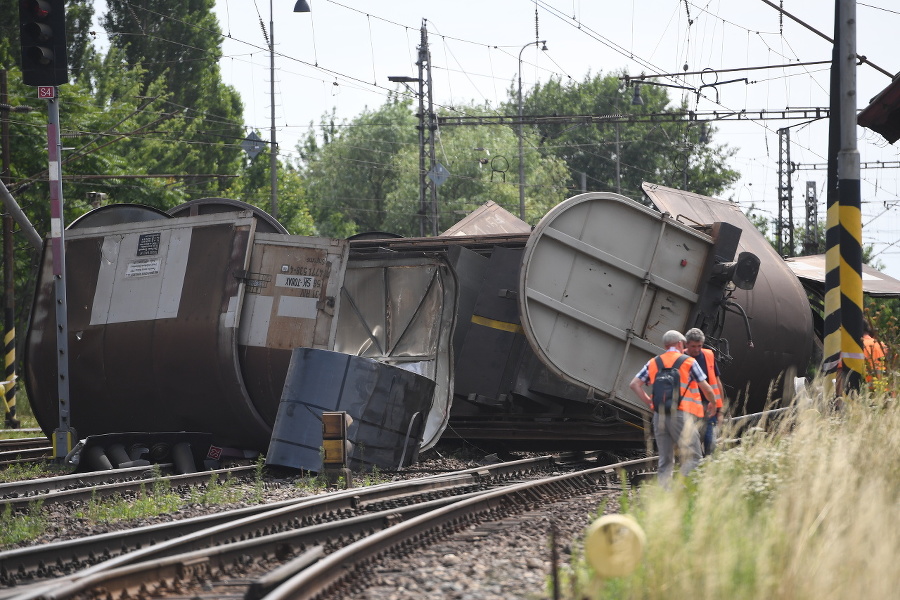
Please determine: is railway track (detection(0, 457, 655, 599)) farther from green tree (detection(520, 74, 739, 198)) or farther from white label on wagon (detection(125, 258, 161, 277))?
green tree (detection(520, 74, 739, 198))

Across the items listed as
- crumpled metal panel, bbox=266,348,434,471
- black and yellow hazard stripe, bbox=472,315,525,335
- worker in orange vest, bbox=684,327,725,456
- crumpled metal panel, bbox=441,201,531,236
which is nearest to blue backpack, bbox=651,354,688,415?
worker in orange vest, bbox=684,327,725,456

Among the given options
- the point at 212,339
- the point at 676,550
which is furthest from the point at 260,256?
the point at 676,550

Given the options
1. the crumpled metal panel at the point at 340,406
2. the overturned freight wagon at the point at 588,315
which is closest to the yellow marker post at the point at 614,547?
the crumpled metal panel at the point at 340,406

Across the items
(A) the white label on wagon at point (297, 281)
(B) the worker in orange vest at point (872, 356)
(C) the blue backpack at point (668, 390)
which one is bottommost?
(B) the worker in orange vest at point (872, 356)

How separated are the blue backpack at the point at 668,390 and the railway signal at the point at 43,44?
8.25 metres

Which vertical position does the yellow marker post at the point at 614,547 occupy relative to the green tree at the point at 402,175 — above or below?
below

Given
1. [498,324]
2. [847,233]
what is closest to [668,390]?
[847,233]

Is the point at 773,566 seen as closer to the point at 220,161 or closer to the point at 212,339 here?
the point at 212,339

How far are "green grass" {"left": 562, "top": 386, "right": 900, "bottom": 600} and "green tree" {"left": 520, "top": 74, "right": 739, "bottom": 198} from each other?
7049cm

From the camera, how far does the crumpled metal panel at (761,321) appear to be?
13953 mm

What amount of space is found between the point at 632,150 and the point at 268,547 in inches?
2939

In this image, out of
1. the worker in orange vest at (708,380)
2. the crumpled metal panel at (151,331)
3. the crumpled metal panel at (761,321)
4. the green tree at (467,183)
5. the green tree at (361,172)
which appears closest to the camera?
the worker in orange vest at (708,380)

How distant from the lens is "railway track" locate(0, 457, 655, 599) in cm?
604

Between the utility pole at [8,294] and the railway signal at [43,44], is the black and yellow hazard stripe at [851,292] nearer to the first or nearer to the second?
the railway signal at [43,44]
